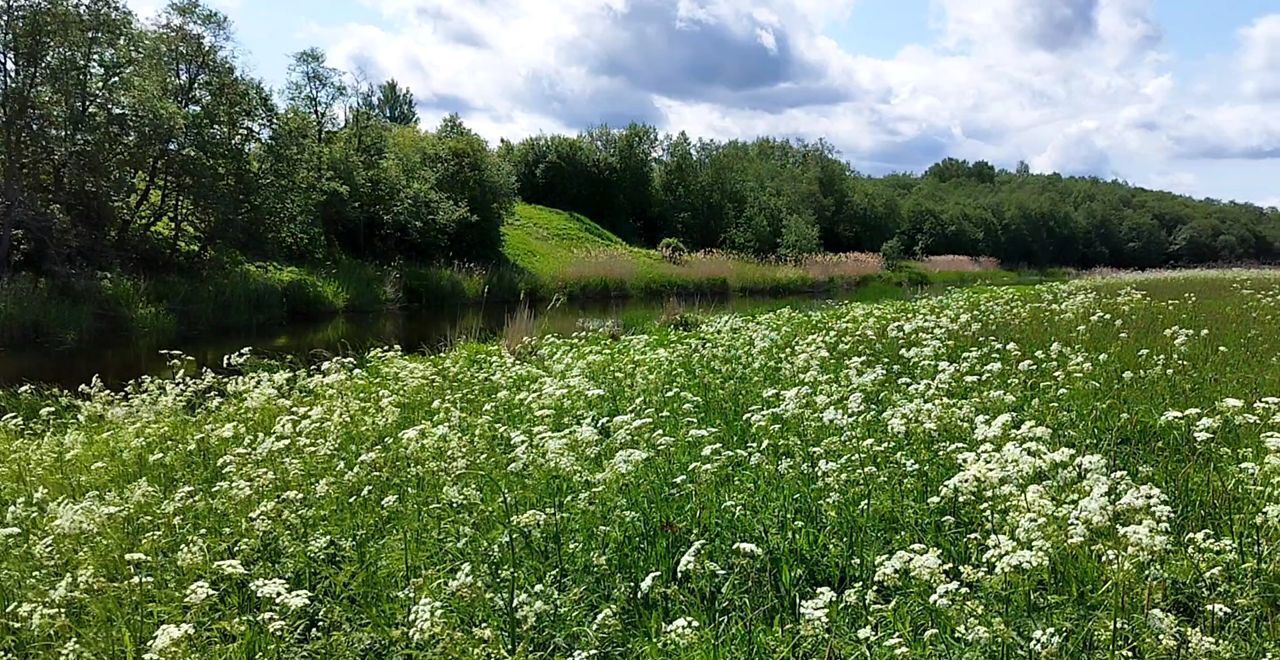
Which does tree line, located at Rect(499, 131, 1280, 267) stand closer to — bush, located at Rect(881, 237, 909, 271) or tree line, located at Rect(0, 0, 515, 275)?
bush, located at Rect(881, 237, 909, 271)

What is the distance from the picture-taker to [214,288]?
25359 mm

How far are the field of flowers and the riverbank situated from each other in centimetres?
1558

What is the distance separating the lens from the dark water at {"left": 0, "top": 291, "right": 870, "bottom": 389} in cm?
1697

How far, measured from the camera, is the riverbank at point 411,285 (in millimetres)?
21531

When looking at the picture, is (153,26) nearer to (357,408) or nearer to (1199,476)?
(357,408)

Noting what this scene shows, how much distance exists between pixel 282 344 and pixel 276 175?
10.6 meters

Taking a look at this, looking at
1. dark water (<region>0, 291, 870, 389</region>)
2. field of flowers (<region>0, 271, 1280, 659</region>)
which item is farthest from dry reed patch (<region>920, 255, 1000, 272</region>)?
field of flowers (<region>0, 271, 1280, 659</region>)

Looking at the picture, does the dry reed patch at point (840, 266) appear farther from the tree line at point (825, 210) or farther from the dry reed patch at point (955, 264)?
the dry reed patch at point (955, 264)

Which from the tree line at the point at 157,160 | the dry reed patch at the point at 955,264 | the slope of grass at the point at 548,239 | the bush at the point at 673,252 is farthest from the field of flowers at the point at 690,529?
the dry reed patch at the point at 955,264

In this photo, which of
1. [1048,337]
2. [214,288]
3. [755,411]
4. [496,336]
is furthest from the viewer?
[214,288]

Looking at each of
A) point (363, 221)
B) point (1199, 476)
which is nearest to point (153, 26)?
point (363, 221)

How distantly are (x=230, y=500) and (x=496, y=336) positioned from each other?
12.5m

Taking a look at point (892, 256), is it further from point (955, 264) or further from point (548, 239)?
point (548, 239)

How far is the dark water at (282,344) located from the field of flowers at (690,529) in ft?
26.4
